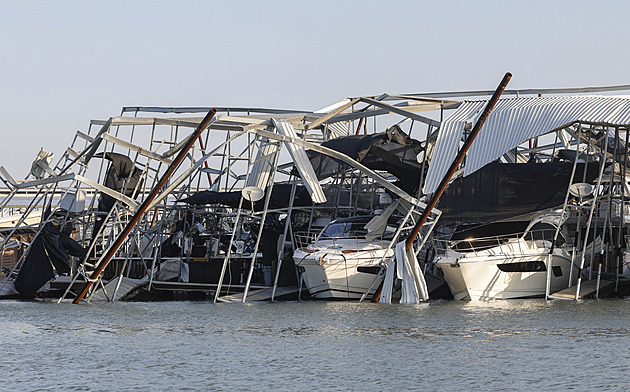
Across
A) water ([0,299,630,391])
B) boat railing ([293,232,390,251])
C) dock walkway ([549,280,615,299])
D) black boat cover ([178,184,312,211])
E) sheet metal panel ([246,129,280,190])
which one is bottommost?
water ([0,299,630,391])

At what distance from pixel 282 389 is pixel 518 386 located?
4.53m

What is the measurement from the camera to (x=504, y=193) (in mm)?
35188

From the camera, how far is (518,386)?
17484 mm

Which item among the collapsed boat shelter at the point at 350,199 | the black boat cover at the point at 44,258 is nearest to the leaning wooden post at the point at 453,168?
A: the collapsed boat shelter at the point at 350,199

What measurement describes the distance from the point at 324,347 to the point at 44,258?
18.3m

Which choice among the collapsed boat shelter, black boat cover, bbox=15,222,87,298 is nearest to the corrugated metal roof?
the collapsed boat shelter

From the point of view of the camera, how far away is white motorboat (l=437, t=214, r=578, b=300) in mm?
33500

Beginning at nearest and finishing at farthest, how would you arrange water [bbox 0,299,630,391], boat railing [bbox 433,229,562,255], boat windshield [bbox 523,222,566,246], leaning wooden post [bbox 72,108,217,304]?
water [bbox 0,299,630,391]
leaning wooden post [bbox 72,108,217,304]
boat railing [bbox 433,229,562,255]
boat windshield [bbox 523,222,566,246]

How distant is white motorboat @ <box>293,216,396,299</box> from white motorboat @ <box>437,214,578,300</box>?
247 centimetres

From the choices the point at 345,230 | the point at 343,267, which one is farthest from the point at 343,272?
the point at 345,230

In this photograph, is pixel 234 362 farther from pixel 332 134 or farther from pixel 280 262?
pixel 332 134

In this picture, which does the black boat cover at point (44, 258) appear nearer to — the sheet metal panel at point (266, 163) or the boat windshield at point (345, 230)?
the sheet metal panel at point (266, 163)

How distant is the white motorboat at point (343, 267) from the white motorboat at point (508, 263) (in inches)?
97.2

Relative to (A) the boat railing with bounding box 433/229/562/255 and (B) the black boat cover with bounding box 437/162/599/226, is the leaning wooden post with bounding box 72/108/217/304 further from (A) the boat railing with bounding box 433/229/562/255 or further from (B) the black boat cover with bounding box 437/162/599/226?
(A) the boat railing with bounding box 433/229/562/255
